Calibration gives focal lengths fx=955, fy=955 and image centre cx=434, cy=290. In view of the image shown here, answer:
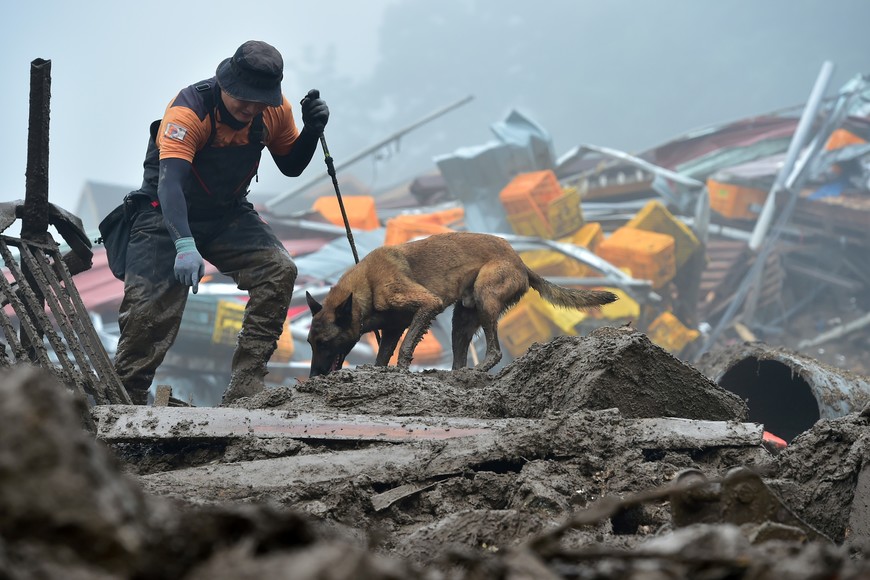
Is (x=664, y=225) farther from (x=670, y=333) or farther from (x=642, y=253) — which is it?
(x=670, y=333)

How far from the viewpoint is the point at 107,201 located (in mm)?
23562

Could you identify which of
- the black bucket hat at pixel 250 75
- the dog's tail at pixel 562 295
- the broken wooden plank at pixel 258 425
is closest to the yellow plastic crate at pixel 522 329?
the dog's tail at pixel 562 295

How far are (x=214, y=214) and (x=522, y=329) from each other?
11014 millimetres

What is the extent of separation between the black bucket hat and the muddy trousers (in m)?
0.87

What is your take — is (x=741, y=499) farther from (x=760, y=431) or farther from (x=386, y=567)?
(x=760, y=431)

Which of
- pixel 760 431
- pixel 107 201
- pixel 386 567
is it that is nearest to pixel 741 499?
pixel 386 567

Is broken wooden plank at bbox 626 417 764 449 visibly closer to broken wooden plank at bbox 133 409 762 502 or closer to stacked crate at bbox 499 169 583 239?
broken wooden plank at bbox 133 409 762 502

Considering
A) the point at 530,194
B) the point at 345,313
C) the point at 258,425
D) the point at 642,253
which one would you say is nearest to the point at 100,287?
the point at 530,194

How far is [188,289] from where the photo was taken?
609 centimetres

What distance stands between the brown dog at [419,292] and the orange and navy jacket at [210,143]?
1.56m

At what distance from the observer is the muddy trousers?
227 inches

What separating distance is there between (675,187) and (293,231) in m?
8.36

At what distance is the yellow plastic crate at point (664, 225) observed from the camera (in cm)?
1869

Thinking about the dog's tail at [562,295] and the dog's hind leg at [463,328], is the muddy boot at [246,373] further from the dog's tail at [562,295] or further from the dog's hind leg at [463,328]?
the dog's tail at [562,295]
